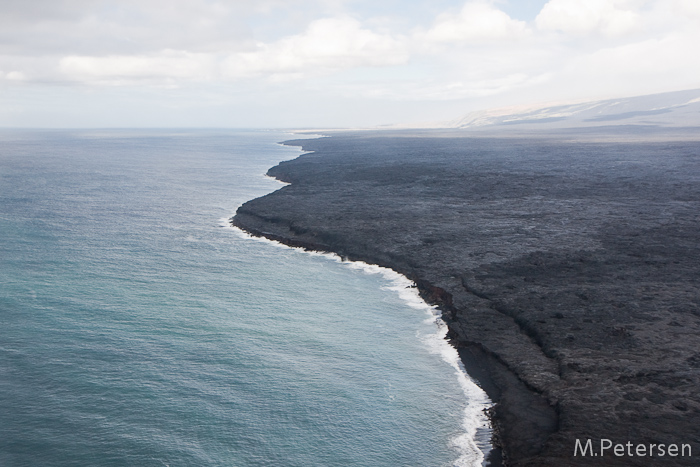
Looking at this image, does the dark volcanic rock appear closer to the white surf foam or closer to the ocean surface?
the white surf foam

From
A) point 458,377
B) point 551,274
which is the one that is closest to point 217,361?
point 458,377

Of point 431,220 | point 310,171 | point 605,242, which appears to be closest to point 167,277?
point 431,220

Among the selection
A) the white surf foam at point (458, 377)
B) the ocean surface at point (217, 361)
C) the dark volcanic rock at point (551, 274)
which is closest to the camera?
the ocean surface at point (217, 361)

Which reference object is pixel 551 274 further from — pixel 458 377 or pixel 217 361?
pixel 217 361

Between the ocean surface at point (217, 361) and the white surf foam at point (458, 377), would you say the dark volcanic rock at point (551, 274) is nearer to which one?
the white surf foam at point (458, 377)

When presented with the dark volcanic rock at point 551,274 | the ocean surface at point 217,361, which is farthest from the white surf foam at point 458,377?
the dark volcanic rock at point 551,274

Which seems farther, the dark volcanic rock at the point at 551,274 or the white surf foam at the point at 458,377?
the dark volcanic rock at the point at 551,274

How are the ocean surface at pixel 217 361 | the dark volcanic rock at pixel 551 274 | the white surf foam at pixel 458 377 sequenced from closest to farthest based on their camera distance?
the ocean surface at pixel 217 361 → the white surf foam at pixel 458 377 → the dark volcanic rock at pixel 551 274
